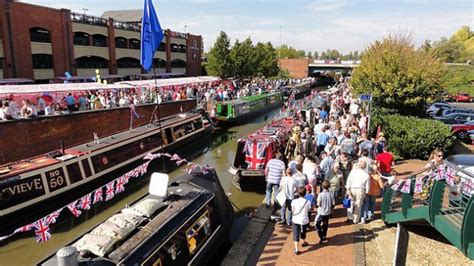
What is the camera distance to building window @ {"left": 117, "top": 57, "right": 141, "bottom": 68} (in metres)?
41.2

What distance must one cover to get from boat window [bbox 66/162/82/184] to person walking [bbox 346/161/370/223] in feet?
28.8

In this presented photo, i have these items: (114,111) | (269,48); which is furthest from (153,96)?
(269,48)

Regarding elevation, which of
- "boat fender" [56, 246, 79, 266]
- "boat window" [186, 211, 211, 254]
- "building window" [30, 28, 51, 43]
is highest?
"building window" [30, 28, 51, 43]

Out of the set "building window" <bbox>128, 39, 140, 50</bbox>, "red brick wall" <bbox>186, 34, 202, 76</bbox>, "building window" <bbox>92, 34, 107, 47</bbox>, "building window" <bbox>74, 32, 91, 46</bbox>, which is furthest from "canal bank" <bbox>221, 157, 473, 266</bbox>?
"red brick wall" <bbox>186, 34, 202, 76</bbox>

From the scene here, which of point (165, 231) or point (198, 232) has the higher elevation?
point (165, 231)

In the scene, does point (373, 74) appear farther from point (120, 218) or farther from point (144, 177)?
point (120, 218)

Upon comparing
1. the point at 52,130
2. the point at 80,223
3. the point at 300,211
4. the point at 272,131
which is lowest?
the point at 80,223

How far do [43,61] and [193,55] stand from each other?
86.3 ft

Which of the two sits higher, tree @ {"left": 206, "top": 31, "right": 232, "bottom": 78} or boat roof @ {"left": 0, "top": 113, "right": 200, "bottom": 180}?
tree @ {"left": 206, "top": 31, "right": 232, "bottom": 78}

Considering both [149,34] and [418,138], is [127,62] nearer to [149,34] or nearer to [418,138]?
[418,138]

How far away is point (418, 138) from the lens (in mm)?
14211

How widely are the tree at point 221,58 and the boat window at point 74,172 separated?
36.4 m

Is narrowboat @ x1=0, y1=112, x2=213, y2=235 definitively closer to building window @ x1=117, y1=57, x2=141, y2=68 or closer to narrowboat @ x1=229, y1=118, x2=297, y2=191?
narrowboat @ x1=229, y1=118, x2=297, y2=191

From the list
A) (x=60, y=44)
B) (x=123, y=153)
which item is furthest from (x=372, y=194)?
(x=60, y=44)
